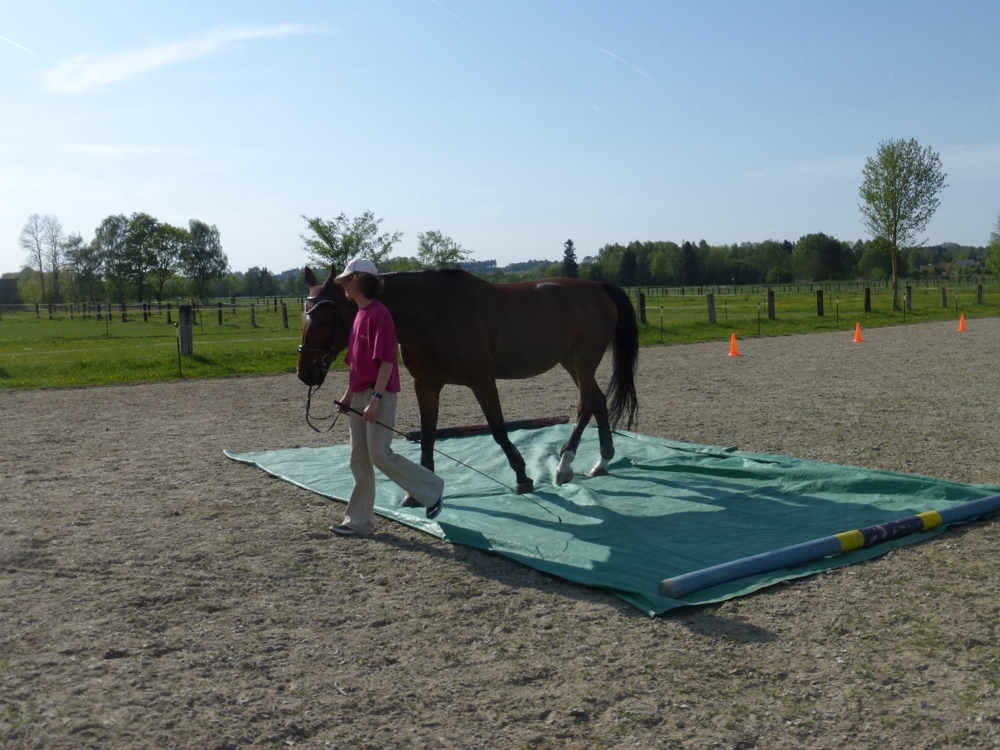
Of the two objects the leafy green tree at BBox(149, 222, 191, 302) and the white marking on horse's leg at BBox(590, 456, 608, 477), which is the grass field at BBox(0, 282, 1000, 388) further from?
the leafy green tree at BBox(149, 222, 191, 302)

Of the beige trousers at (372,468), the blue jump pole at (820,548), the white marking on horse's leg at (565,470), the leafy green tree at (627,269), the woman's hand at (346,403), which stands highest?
the leafy green tree at (627,269)

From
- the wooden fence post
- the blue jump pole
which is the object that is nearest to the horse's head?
the blue jump pole

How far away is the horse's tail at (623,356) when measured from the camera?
→ 8.31 m

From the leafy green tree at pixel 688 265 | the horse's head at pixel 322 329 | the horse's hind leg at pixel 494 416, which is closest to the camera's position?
the horse's head at pixel 322 329

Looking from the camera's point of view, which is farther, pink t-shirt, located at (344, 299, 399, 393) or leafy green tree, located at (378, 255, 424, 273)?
leafy green tree, located at (378, 255, 424, 273)

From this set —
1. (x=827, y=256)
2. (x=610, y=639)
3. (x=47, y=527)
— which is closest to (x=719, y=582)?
(x=610, y=639)

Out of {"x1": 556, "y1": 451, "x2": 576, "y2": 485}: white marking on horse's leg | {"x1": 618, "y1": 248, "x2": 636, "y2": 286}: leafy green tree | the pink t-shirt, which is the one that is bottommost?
{"x1": 556, "y1": 451, "x2": 576, "y2": 485}: white marking on horse's leg

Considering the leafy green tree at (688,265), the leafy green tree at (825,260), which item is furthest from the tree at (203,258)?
the leafy green tree at (825,260)

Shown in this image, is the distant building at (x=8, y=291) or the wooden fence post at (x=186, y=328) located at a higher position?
the distant building at (x=8, y=291)

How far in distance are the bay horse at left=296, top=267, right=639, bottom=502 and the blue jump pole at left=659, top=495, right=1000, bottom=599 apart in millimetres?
2412

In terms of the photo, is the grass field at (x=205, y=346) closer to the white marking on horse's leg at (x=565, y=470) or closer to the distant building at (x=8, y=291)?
the white marking on horse's leg at (x=565, y=470)

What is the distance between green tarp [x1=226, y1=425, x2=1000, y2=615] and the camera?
5195 millimetres

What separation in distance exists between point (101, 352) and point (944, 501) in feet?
76.8

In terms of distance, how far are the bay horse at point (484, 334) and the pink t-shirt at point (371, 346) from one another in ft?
1.20
